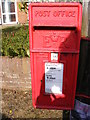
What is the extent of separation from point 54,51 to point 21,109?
1.74 meters

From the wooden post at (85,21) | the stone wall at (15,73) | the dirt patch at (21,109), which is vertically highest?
the wooden post at (85,21)

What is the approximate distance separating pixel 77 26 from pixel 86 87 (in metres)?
0.99

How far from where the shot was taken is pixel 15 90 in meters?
4.03

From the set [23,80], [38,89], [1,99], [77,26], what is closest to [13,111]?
[1,99]

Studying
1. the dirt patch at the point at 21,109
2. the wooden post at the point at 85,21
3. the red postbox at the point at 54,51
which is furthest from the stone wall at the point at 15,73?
the wooden post at the point at 85,21

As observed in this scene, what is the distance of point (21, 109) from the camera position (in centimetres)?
346

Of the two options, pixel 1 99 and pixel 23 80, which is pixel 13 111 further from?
pixel 23 80

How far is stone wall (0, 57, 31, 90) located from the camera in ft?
12.4

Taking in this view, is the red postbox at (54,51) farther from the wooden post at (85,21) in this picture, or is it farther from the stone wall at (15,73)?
the stone wall at (15,73)

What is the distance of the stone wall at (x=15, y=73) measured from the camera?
3770 mm

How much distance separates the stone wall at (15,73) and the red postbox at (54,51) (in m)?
1.27

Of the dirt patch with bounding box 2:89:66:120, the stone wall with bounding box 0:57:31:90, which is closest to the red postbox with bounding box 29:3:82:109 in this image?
the dirt patch with bounding box 2:89:66:120

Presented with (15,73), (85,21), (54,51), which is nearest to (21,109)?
(15,73)

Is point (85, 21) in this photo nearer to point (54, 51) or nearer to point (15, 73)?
point (54, 51)
